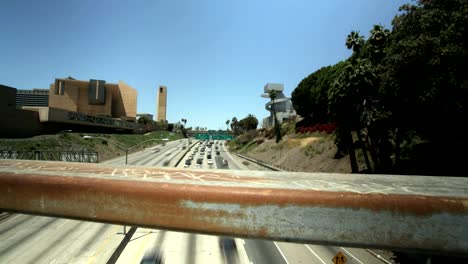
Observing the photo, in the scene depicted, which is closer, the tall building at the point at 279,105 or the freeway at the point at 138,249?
the freeway at the point at 138,249

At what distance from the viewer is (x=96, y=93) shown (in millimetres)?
143875

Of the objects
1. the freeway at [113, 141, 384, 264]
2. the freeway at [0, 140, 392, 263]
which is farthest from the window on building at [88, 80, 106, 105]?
the freeway at [113, 141, 384, 264]

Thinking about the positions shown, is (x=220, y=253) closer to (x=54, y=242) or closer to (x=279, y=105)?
(x=54, y=242)

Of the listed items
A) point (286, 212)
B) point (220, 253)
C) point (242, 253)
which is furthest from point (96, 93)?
point (286, 212)

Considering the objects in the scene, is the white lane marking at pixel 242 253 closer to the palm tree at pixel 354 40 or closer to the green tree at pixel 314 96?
the palm tree at pixel 354 40

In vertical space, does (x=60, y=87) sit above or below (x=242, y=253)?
above

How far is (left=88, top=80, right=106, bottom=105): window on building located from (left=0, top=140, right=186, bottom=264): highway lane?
13143 centimetres

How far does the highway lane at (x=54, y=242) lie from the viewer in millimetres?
18500

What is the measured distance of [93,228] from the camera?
24.3 metres

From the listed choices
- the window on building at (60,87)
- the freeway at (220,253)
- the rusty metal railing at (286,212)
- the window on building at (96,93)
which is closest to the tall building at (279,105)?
the window on building at (96,93)

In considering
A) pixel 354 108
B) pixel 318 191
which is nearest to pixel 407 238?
pixel 318 191

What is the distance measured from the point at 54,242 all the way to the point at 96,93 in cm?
13934

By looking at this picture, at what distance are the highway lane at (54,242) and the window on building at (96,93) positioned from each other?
13143cm

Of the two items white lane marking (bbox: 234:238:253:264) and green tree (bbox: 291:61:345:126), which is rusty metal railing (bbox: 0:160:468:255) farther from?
green tree (bbox: 291:61:345:126)
